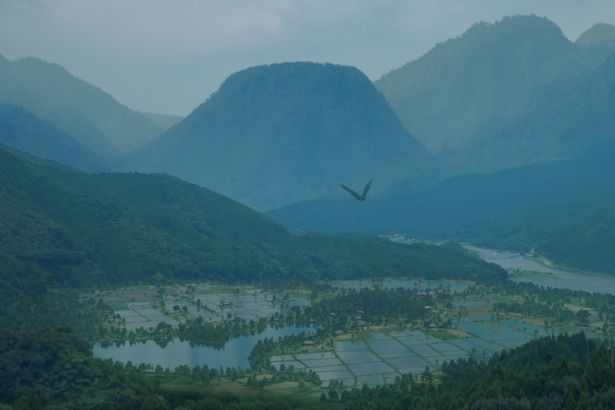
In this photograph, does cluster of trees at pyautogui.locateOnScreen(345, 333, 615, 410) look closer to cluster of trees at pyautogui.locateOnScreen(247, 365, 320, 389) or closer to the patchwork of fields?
cluster of trees at pyautogui.locateOnScreen(247, 365, 320, 389)

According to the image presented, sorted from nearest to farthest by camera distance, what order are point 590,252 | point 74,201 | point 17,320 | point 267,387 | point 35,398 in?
point 35,398
point 267,387
point 17,320
point 74,201
point 590,252

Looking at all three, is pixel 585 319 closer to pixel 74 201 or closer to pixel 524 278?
pixel 524 278

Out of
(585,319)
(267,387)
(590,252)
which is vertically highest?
(590,252)

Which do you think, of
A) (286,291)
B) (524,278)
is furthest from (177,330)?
(524,278)

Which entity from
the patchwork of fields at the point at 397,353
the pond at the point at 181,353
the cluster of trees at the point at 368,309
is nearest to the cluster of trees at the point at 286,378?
the patchwork of fields at the point at 397,353

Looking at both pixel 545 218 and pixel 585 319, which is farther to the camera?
pixel 545 218

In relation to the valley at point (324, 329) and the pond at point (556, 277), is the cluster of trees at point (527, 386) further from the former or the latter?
the pond at point (556, 277)
